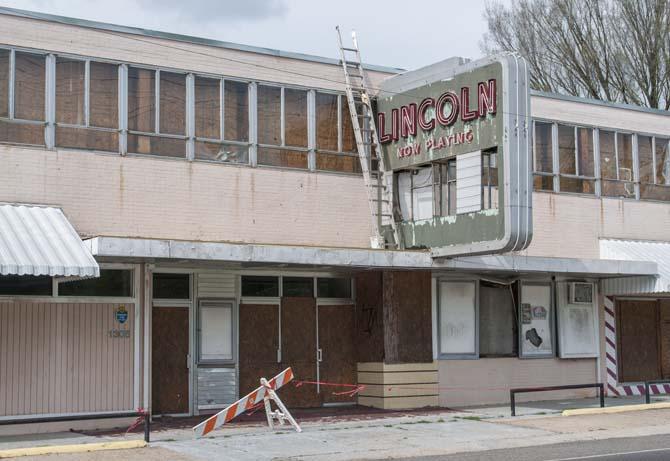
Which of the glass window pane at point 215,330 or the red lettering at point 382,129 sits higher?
the red lettering at point 382,129

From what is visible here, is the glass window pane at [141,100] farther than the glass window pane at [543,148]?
No

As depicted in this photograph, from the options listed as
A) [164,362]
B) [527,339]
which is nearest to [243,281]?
[164,362]

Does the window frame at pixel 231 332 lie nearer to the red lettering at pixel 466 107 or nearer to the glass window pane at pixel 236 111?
the glass window pane at pixel 236 111

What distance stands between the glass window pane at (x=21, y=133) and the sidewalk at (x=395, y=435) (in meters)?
5.08

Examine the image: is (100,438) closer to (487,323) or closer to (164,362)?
(164,362)

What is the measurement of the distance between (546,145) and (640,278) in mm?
3749

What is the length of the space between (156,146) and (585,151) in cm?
1090

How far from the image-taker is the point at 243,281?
766 inches

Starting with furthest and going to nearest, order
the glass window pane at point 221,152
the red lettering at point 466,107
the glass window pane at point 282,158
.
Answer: the glass window pane at point 282,158, the glass window pane at point 221,152, the red lettering at point 466,107

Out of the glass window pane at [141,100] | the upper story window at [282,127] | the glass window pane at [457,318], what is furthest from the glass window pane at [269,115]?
the glass window pane at [457,318]

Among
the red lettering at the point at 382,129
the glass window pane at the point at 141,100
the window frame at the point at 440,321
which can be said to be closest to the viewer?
the glass window pane at the point at 141,100

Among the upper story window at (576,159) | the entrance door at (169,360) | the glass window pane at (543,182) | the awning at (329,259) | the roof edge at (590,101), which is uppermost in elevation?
the roof edge at (590,101)

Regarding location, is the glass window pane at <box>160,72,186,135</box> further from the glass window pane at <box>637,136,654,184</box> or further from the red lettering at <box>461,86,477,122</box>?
the glass window pane at <box>637,136,654,184</box>

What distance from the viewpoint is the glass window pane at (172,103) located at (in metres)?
18.1
